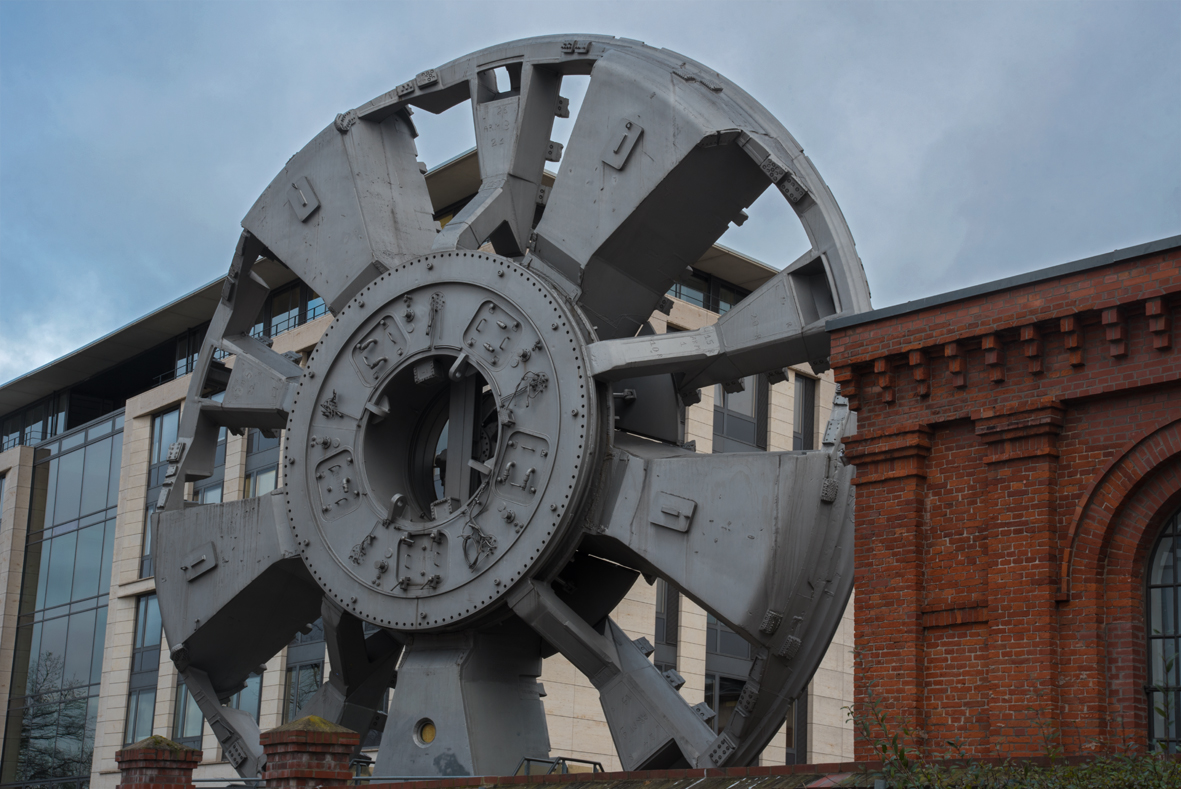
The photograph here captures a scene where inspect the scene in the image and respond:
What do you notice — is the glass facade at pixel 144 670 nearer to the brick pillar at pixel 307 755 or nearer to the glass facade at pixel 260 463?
the glass facade at pixel 260 463

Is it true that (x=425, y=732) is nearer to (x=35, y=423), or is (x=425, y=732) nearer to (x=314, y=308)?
(x=314, y=308)

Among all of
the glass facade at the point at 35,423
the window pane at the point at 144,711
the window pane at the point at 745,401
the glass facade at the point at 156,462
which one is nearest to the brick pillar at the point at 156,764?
the window pane at the point at 745,401

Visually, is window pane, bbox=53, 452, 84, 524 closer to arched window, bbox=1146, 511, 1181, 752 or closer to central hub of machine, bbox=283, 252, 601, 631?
central hub of machine, bbox=283, 252, 601, 631

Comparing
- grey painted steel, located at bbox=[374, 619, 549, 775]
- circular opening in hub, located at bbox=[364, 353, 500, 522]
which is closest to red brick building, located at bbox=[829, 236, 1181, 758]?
grey painted steel, located at bbox=[374, 619, 549, 775]

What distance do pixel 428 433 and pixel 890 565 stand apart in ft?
26.6

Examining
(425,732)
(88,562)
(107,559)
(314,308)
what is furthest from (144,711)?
(425,732)

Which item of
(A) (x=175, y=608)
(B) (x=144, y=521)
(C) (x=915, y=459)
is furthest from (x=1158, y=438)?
(B) (x=144, y=521)

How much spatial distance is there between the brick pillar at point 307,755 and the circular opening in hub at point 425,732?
7.84 ft

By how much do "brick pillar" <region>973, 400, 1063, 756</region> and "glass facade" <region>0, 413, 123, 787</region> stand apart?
128 feet

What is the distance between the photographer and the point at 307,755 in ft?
47.1

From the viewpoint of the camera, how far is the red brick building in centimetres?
1138

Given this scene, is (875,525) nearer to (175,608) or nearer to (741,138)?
(741,138)

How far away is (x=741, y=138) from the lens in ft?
53.9

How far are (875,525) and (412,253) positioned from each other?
30.4ft
